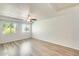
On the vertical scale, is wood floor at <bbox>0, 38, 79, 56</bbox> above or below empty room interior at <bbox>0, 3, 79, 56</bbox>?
below

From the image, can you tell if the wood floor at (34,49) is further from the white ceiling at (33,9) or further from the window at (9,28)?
the white ceiling at (33,9)

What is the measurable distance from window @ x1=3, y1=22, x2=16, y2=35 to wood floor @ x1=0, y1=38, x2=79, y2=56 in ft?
0.62

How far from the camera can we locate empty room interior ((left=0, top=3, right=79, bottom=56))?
1992mm

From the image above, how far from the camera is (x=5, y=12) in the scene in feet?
6.57

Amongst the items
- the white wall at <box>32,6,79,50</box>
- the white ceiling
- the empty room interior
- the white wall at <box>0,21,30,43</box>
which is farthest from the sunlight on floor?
the white ceiling

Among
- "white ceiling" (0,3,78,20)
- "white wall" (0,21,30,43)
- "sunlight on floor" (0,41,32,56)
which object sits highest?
"white ceiling" (0,3,78,20)

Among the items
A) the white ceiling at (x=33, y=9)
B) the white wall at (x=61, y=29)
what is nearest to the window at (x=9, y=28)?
the white ceiling at (x=33, y=9)

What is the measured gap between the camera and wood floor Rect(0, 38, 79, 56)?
1986mm

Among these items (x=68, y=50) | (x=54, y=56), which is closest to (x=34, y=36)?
(x=54, y=56)

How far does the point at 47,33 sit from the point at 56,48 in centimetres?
30

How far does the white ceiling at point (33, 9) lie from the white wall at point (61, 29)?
87mm

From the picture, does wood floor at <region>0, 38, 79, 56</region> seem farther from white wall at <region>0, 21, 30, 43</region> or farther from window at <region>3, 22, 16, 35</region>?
window at <region>3, 22, 16, 35</region>

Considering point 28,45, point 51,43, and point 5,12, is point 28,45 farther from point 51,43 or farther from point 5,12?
point 5,12

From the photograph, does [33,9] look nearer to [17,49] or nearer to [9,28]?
[9,28]
